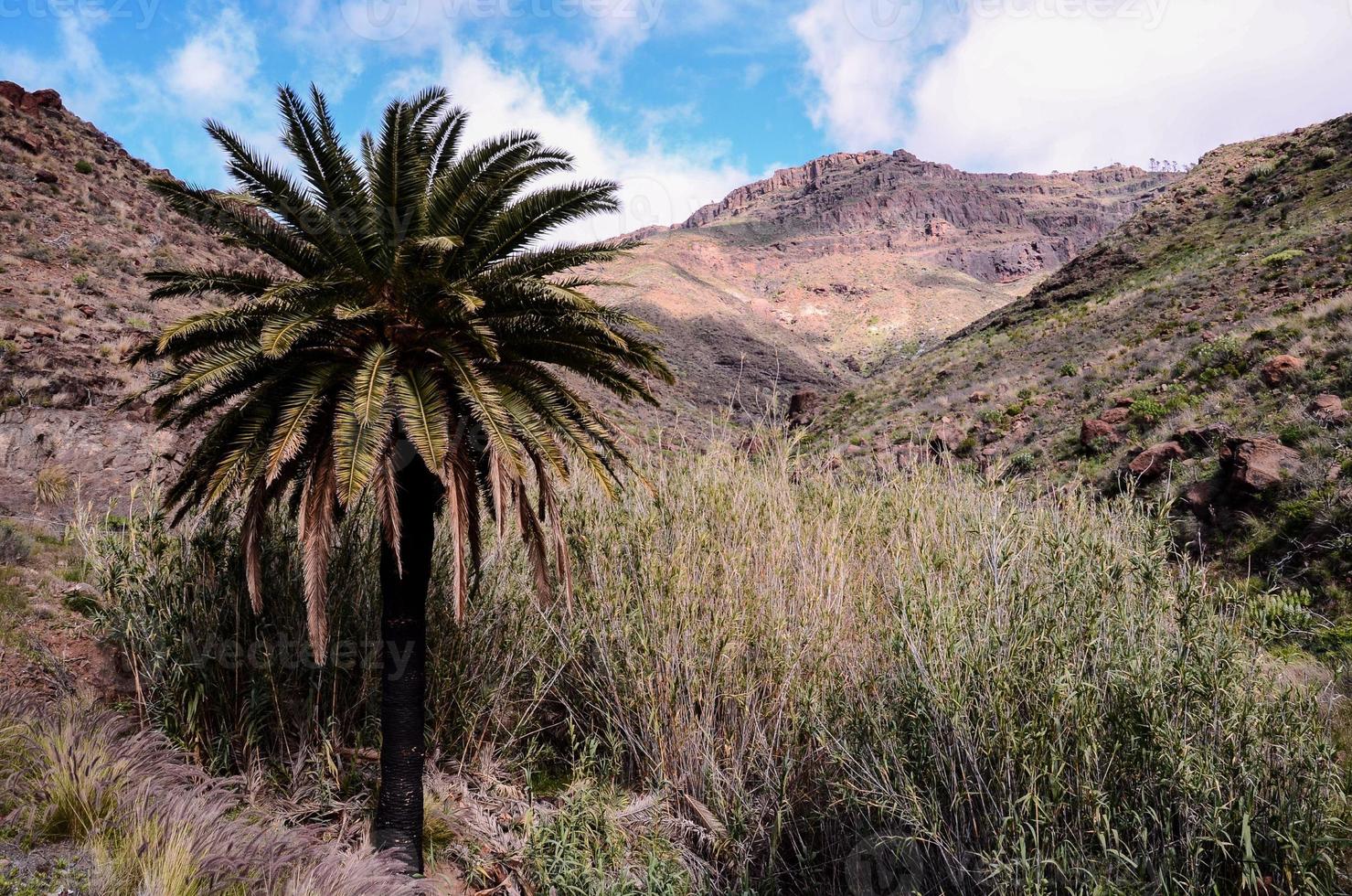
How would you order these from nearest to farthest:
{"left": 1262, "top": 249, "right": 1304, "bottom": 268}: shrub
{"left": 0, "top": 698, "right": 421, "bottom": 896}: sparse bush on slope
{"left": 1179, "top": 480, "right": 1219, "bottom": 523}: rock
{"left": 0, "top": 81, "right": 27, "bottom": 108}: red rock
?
{"left": 0, "top": 698, "right": 421, "bottom": 896}: sparse bush on slope, {"left": 1179, "top": 480, "right": 1219, "bottom": 523}: rock, {"left": 1262, "top": 249, "right": 1304, "bottom": 268}: shrub, {"left": 0, "top": 81, "right": 27, "bottom": 108}: red rock

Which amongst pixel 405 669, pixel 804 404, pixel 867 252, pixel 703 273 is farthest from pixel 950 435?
pixel 867 252

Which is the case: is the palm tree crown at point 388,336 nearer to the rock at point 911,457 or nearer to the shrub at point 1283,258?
the rock at point 911,457

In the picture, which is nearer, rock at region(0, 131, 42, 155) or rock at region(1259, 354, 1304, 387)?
rock at region(1259, 354, 1304, 387)

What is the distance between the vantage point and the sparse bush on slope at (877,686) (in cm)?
298

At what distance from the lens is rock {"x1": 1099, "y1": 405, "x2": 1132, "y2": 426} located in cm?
1366

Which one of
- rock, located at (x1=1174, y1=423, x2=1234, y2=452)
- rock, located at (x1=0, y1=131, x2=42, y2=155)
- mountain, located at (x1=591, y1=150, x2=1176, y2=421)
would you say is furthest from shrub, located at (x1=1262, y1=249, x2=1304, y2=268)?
rock, located at (x1=0, y1=131, x2=42, y2=155)

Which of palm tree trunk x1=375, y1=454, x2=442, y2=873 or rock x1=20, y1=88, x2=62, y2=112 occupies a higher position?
rock x1=20, y1=88, x2=62, y2=112

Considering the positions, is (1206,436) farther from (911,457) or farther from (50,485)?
(50,485)

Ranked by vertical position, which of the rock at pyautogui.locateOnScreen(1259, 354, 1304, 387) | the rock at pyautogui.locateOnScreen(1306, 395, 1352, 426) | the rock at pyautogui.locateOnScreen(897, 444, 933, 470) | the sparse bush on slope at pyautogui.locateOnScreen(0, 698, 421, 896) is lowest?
the sparse bush on slope at pyautogui.locateOnScreen(0, 698, 421, 896)

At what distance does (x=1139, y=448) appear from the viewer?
1242 cm

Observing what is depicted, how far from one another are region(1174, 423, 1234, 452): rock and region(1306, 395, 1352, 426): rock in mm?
1038

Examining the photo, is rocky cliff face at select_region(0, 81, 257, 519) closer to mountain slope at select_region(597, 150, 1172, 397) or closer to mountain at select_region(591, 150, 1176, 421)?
mountain at select_region(591, 150, 1176, 421)

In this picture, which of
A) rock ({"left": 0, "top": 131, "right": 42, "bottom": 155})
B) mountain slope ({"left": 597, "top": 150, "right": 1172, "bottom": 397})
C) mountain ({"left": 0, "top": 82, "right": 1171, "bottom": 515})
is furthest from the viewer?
mountain slope ({"left": 597, "top": 150, "right": 1172, "bottom": 397})

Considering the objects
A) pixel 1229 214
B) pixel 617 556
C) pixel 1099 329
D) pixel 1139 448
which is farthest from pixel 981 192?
pixel 617 556
